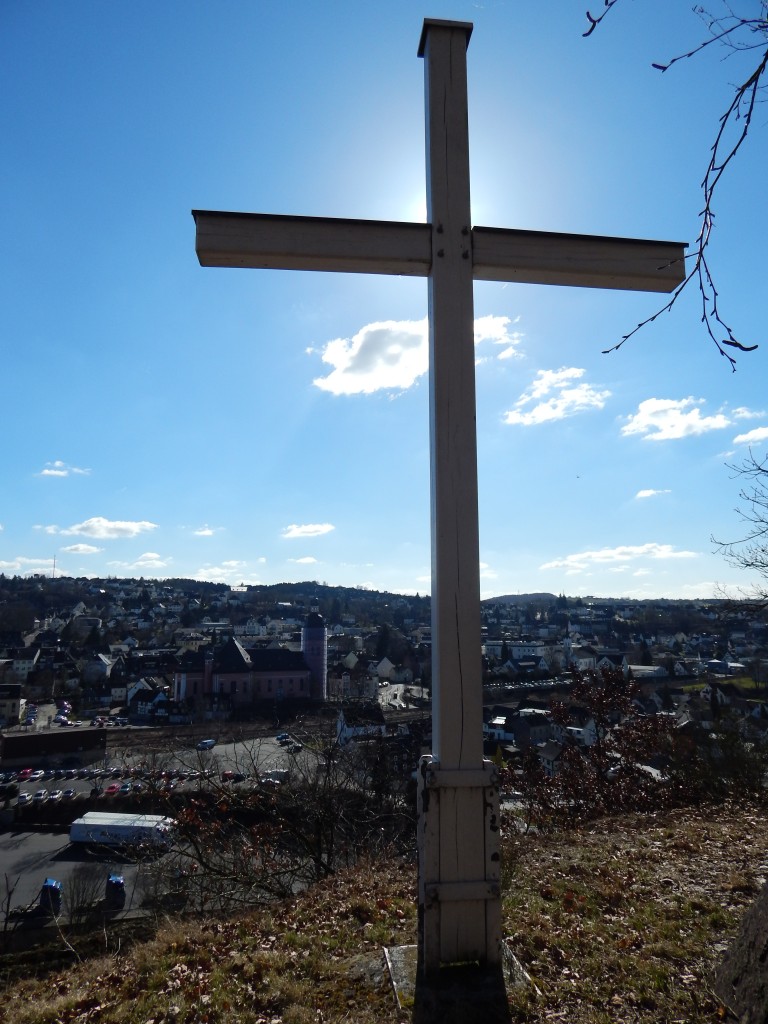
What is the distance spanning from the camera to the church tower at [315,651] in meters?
58.6

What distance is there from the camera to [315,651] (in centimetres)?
→ 5862

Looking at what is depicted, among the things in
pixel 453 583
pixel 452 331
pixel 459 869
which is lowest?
pixel 459 869

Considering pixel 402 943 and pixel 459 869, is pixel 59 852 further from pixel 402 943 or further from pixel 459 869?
pixel 459 869

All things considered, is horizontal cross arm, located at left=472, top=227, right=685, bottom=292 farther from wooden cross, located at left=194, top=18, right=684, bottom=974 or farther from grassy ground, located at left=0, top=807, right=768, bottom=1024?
grassy ground, located at left=0, top=807, right=768, bottom=1024

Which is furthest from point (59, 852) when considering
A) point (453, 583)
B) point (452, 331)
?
point (452, 331)

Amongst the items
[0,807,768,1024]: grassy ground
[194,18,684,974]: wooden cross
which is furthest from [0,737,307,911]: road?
[194,18,684,974]: wooden cross

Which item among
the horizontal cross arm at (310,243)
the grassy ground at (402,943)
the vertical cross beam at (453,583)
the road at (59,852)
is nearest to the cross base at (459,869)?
the vertical cross beam at (453,583)

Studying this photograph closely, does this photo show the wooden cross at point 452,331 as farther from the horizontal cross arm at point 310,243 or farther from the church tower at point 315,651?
the church tower at point 315,651

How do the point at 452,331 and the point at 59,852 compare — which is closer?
the point at 452,331

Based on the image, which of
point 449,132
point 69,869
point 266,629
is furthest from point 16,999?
point 266,629

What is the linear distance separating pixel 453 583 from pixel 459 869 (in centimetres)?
114

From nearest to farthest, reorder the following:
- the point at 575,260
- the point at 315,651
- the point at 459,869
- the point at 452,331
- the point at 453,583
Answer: the point at 459,869
the point at 453,583
the point at 452,331
the point at 575,260
the point at 315,651

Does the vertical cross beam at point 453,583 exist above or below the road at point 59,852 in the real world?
above

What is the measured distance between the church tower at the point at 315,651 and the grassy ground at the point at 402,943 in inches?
2142
